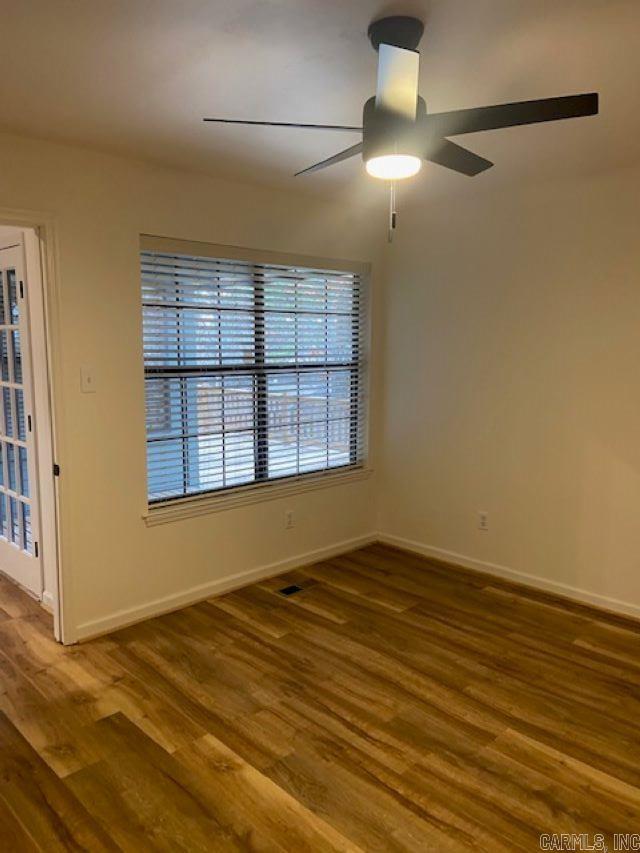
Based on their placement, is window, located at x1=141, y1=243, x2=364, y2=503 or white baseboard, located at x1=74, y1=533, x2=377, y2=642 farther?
window, located at x1=141, y1=243, x2=364, y2=503

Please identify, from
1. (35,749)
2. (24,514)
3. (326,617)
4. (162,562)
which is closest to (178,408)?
(162,562)

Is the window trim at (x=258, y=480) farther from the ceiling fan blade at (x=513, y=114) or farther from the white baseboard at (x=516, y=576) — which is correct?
the ceiling fan blade at (x=513, y=114)

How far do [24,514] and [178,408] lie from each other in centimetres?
116

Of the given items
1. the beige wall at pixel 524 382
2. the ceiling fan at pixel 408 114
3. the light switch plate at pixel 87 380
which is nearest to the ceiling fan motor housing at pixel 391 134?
the ceiling fan at pixel 408 114

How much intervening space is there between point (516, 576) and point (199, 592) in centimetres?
203

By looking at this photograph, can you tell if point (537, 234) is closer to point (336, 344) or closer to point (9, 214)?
point (336, 344)

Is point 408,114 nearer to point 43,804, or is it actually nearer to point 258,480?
point 43,804

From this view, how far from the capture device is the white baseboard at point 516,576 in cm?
358

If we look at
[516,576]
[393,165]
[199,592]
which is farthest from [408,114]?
[516,576]

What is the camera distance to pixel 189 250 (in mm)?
3422

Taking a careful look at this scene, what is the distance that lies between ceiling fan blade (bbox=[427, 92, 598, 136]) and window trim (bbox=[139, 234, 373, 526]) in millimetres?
1884

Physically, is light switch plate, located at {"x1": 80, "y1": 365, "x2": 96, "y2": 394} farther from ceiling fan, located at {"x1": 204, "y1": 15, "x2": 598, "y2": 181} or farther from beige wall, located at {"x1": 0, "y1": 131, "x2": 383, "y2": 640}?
ceiling fan, located at {"x1": 204, "y1": 15, "x2": 598, "y2": 181}

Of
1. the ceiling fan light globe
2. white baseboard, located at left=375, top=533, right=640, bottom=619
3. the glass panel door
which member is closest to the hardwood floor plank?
the glass panel door

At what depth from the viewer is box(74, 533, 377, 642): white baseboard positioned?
10.7 feet
